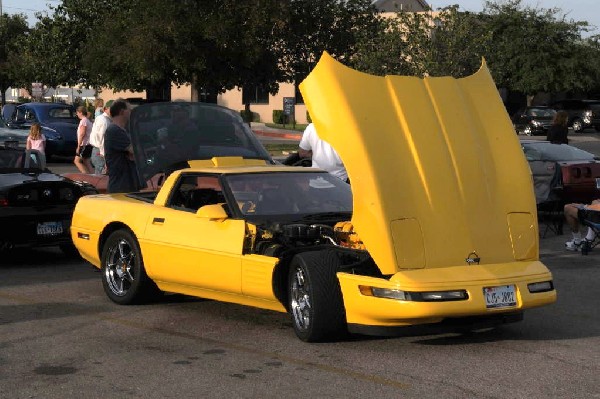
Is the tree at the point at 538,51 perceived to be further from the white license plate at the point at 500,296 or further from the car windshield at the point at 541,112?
the white license plate at the point at 500,296

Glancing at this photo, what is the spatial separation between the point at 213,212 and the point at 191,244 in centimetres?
40

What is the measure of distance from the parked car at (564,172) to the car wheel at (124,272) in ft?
25.6

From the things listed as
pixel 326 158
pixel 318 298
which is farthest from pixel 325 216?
pixel 326 158

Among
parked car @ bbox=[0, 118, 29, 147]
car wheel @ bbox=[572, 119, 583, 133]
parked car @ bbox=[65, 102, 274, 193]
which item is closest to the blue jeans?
parked car @ bbox=[65, 102, 274, 193]

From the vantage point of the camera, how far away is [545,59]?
5834 centimetres

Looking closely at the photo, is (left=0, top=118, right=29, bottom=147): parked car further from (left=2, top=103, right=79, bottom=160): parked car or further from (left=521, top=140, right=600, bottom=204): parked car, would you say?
(left=521, top=140, right=600, bottom=204): parked car

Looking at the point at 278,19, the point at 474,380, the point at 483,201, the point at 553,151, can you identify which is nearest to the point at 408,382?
the point at 474,380

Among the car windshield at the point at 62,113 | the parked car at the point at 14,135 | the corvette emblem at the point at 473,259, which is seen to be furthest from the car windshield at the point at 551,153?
the car windshield at the point at 62,113

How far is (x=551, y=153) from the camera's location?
58.2ft

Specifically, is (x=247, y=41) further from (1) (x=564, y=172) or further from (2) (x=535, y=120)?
(2) (x=535, y=120)

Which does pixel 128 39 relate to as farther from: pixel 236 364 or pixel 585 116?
pixel 585 116

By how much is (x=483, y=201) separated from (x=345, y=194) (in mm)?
1581

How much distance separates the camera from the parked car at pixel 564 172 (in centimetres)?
1605

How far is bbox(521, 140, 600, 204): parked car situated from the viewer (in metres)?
16.0
